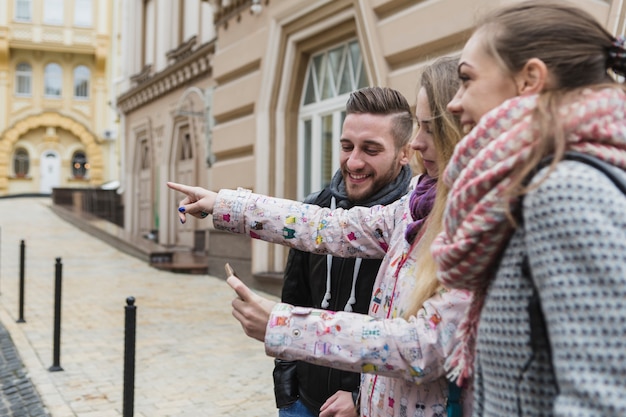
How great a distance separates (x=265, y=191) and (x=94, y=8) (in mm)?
34614

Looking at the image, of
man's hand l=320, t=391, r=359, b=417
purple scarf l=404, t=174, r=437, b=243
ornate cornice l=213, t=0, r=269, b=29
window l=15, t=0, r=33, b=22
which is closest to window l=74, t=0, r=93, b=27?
window l=15, t=0, r=33, b=22

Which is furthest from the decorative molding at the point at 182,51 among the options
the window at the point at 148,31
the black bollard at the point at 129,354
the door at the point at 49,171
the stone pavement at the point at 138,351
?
the door at the point at 49,171

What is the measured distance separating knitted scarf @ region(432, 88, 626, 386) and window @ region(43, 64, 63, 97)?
136ft

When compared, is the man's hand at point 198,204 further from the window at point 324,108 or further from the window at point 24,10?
the window at point 24,10

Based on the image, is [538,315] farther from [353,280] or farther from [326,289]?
[326,289]

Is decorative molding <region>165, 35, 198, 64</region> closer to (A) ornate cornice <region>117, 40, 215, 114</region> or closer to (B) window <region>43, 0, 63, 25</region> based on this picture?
(A) ornate cornice <region>117, 40, 215, 114</region>

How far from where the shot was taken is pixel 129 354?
3797 millimetres

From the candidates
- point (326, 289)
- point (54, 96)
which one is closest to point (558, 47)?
point (326, 289)

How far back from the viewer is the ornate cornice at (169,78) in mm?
12719

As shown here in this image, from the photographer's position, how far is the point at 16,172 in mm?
38625

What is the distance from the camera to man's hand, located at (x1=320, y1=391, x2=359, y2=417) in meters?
2.18

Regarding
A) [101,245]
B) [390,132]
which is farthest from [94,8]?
[390,132]

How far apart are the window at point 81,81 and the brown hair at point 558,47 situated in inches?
1628

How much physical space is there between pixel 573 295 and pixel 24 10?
42470 mm
